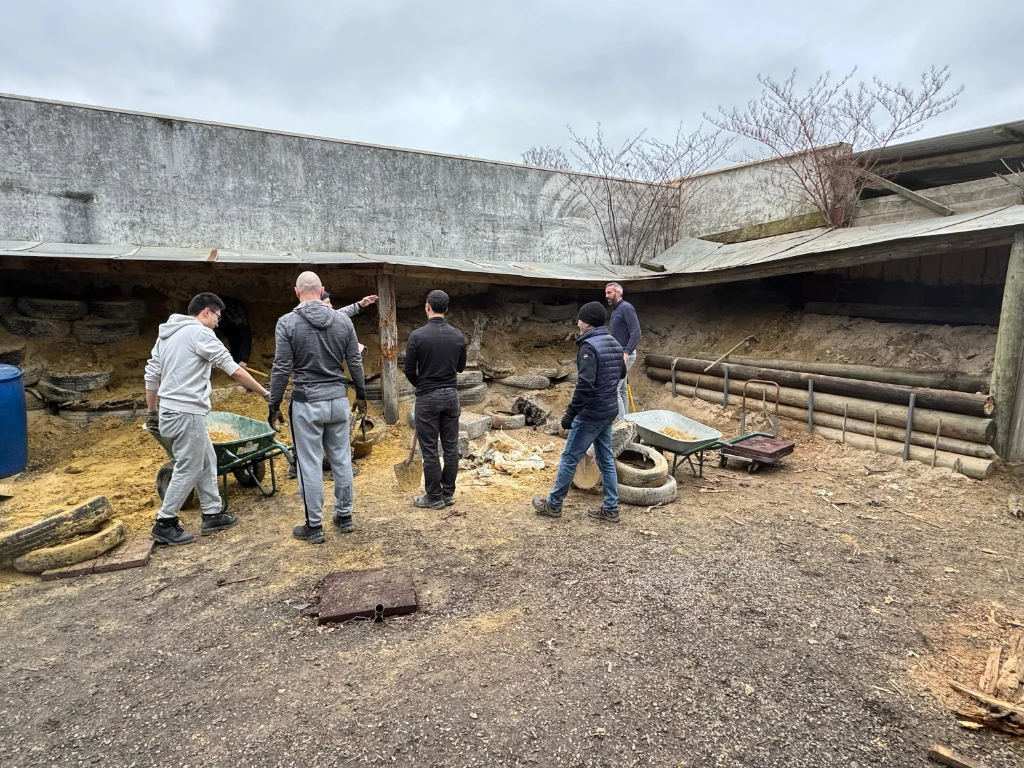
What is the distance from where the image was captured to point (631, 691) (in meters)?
2.55

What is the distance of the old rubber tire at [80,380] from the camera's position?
20.0ft

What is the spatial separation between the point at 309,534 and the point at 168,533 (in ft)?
3.33

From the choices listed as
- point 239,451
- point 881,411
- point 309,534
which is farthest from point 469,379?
point 881,411

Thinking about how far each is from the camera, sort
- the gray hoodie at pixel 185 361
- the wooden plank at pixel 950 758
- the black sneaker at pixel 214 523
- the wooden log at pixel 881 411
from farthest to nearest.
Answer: the wooden log at pixel 881 411 → the black sneaker at pixel 214 523 → the gray hoodie at pixel 185 361 → the wooden plank at pixel 950 758

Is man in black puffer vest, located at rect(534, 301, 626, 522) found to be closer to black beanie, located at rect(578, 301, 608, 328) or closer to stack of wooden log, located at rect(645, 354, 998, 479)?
black beanie, located at rect(578, 301, 608, 328)

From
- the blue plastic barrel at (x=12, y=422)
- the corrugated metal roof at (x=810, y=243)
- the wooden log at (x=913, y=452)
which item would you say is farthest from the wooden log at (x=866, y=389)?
the blue plastic barrel at (x=12, y=422)

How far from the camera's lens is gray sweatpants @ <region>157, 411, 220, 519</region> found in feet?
12.8

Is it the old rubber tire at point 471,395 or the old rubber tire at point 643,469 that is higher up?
the old rubber tire at point 471,395

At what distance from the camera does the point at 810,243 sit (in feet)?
23.6

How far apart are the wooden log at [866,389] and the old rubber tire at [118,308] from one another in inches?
302

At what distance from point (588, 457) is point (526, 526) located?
3.32ft

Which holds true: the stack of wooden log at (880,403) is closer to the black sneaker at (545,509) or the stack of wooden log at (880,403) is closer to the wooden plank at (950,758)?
the black sneaker at (545,509)

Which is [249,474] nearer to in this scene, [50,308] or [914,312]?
[50,308]

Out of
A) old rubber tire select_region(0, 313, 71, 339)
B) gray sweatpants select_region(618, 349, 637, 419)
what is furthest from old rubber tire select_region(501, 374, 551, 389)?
old rubber tire select_region(0, 313, 71, 339)
